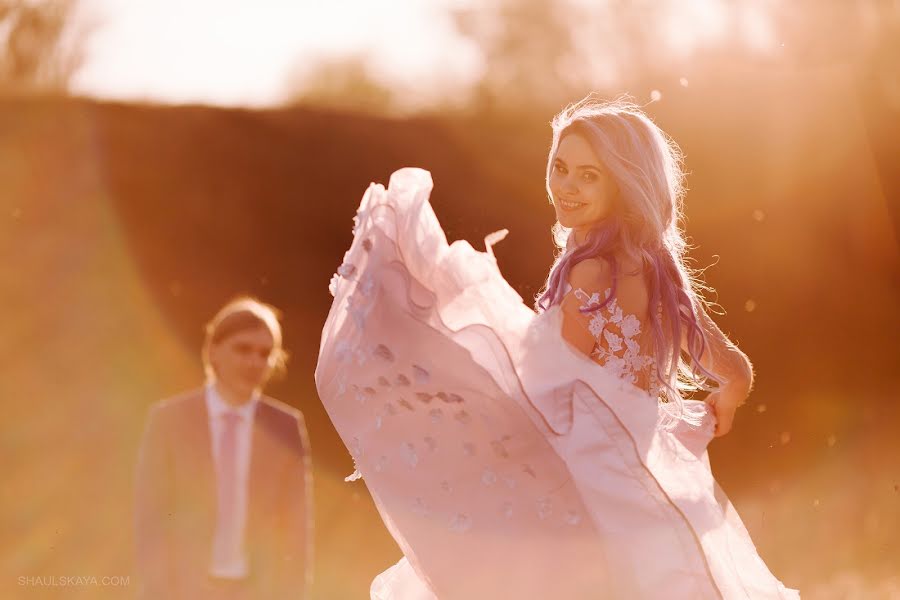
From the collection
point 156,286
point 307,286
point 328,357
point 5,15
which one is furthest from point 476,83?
point 328,357

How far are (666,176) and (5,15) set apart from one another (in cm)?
502

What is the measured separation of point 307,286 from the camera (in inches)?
250

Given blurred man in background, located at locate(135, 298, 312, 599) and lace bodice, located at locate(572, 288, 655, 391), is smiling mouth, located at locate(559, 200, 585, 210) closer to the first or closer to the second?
lace bodice, located at locate(572, 288, 655, 391)

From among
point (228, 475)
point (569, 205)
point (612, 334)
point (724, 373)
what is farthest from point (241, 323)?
point (724, 373)

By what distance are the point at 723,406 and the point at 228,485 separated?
1606 mm

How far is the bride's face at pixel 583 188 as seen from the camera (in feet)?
8.94

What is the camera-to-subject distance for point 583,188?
2.72m

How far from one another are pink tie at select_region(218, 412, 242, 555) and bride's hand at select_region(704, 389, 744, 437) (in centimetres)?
150

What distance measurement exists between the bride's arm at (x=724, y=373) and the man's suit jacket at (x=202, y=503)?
1202mm

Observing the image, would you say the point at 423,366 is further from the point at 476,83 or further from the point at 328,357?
the point at 476,83

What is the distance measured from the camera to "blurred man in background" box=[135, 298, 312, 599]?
315 cm

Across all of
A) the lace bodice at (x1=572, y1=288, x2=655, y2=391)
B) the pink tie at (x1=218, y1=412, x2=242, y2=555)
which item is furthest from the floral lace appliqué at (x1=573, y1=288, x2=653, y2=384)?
the pink tie at (x1=218, y1=412, x2=242, y2=555)

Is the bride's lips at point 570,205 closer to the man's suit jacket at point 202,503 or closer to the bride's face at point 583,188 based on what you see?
the bride's face at point 583,188

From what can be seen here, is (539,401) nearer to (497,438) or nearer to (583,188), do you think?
(497,438)
